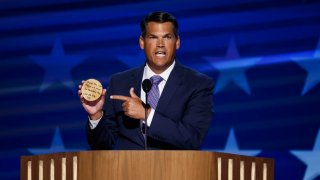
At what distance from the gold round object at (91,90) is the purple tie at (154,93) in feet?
1.22

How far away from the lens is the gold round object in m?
2.83

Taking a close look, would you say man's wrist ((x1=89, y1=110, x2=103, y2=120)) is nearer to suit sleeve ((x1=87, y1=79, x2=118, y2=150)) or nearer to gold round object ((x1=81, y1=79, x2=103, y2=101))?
suit sleeve ((x1=87, y1=79, x2=118, y2=150))

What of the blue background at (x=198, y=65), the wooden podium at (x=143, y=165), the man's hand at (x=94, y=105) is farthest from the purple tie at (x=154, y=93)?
the blue background at (x=198, y=65)

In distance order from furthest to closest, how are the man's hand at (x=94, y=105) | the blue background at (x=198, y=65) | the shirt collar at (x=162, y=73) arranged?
the blue background at (x=198, y=65) → the shirt collar at (x=162, y=73) → the man's hand at (x=94, y=105)

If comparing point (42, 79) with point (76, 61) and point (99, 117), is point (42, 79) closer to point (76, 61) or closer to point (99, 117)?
point (76, 61)

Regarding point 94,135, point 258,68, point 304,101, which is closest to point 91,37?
point 258,68

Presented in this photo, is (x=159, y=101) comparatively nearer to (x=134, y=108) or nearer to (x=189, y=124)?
(x=189, y=124)

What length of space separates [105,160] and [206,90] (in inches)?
33.0

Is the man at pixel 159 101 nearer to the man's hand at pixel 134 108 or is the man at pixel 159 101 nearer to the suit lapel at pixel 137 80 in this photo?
the suit lapel at pixel 137 80

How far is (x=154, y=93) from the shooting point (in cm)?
319

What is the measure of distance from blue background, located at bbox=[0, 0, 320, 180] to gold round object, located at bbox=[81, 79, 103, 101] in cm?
151

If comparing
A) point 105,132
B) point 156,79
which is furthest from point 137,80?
point 105,132

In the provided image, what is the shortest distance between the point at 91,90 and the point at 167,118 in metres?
0.31

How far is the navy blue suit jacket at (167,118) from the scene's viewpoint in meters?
2.91
